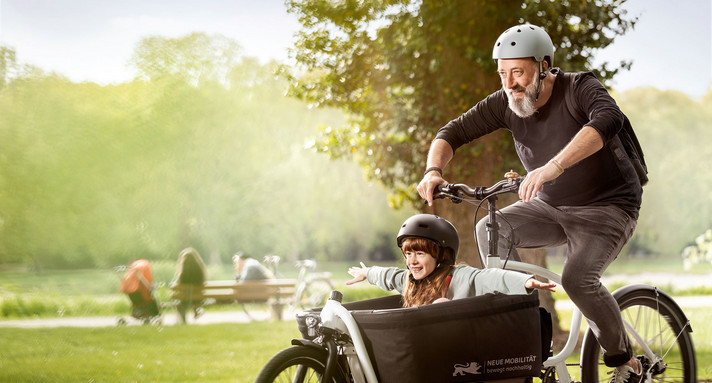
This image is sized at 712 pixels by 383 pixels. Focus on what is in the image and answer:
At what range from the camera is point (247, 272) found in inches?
437

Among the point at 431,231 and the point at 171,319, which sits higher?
the point at 431,231

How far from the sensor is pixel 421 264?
9.05 ft

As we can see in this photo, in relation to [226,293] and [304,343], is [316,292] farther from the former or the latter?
[304,343]

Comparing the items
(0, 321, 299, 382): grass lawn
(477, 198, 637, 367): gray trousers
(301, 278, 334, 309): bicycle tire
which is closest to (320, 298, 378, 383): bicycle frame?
(477, 198, 637, 367): gray trousers

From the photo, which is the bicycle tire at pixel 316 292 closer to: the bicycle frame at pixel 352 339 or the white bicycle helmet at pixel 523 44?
the white bicycle helmet at pixel 523 44

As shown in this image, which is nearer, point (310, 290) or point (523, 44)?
point (523, 44)

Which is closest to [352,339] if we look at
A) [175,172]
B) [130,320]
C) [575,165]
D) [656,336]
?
[575,165]

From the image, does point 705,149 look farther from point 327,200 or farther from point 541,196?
point 541,196

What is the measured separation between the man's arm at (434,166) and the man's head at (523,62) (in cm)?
30

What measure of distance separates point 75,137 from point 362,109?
752 cm

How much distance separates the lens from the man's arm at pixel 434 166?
2822 millimetres

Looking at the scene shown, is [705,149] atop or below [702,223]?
atop

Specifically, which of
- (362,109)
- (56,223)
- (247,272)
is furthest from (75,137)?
(362,109)

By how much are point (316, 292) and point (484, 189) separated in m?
9.63
